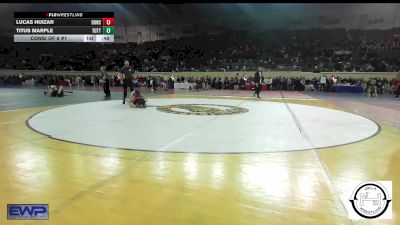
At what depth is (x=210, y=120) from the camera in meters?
8.62

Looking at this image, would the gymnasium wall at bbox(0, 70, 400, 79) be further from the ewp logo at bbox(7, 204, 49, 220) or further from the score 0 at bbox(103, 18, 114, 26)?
the ewp logo at bbox(7, 204, 49, 220)

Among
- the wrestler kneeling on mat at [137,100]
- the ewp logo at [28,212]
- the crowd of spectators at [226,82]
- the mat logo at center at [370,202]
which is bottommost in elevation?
the ewp logo at [28,212]

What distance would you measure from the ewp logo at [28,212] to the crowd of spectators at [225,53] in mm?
24895

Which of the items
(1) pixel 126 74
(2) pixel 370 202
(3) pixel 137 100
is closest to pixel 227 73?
(1) pixel 126 74

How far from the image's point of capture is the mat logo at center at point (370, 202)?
2820 mm

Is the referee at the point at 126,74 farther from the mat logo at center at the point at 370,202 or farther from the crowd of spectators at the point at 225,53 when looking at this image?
the crowd of spectators at the point at 225,53

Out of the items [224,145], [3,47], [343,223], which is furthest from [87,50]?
[343,223]

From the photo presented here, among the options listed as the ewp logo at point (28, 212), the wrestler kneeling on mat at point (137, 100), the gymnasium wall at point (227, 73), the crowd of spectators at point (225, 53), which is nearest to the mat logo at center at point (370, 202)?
the ewp logo at point (28, 212)

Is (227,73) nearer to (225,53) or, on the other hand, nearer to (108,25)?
(225,53)

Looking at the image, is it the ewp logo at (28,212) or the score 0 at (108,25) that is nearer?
the ewp logo at (28,212)

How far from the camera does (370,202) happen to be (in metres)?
2.84

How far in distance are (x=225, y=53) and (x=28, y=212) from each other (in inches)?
1139

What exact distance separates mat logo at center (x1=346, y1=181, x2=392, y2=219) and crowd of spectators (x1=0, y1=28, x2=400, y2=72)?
24454 millimetres

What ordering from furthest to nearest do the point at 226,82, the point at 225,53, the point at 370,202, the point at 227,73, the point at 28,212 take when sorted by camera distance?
the point at 225,53 → the point at 227,73 → the point at 226,82 → the point at 28,212 → the point at 370,202
